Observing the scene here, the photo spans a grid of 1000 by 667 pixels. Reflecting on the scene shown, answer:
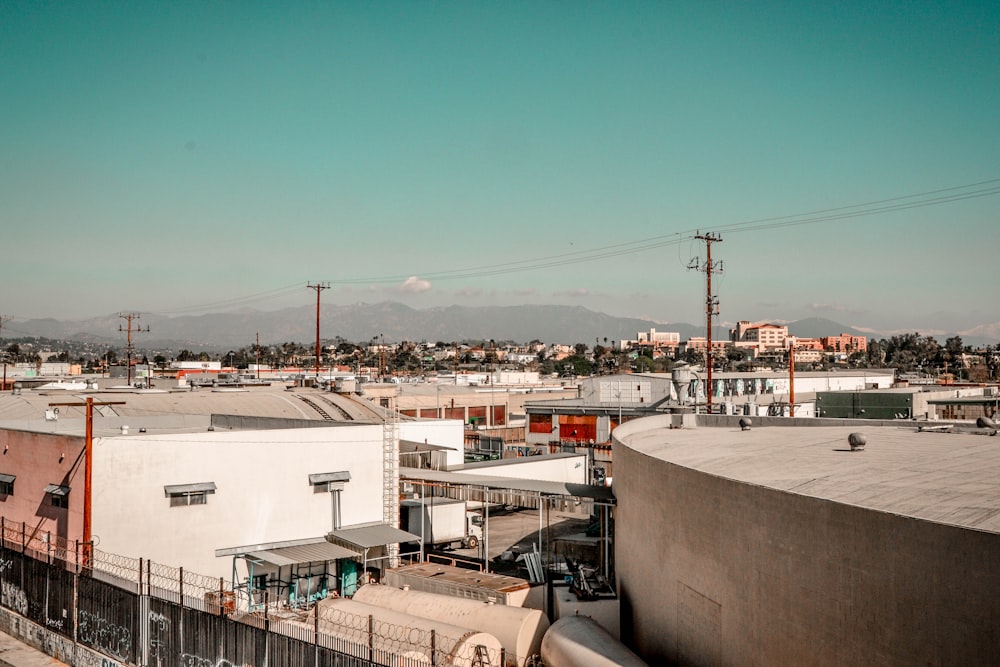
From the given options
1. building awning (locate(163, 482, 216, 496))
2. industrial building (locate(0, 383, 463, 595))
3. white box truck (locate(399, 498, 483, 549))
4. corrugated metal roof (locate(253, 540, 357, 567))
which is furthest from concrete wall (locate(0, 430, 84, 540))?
white box truck (locate(399, 498, 483, 549))

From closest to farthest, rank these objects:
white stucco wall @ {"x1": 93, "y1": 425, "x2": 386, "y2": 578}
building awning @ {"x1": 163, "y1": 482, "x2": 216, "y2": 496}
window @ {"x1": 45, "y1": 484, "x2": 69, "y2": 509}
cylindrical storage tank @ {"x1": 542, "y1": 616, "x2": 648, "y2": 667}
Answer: cylindrical storage tank @ {"x1": 542, "y1": 616, "x2": 648, "y2": 667}, white stucco wall @ {"x1": 93, "y1": 425, "x2": 386, "y2": 578}, window @ {"x1": 45, "y1": 484, "x2": 69, "y2": 509}, building awning @ {"x1": 163, "y1": 482, "x2": 216, "y2": 496}

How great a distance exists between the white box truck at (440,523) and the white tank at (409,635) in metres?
14.0

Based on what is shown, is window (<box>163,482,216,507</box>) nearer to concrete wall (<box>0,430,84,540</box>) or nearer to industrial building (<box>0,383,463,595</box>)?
industrial building (<box>0,383,463,595</box>)

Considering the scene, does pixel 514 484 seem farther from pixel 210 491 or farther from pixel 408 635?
pixel 408 635

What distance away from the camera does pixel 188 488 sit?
24.8 m

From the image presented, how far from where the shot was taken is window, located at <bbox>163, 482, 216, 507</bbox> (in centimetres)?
2452

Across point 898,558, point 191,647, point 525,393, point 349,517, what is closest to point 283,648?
point 191,647

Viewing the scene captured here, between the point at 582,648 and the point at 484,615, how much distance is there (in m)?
3.10

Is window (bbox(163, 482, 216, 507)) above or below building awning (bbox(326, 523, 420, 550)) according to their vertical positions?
above

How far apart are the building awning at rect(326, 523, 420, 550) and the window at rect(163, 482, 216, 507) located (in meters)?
4.34

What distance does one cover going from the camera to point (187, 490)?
24.7 m

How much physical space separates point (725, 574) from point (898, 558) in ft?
15.8

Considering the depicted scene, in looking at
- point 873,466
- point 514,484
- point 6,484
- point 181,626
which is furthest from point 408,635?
point 6,484

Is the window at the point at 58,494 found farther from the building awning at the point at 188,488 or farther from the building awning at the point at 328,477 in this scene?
the building awning at the point at 328,477
